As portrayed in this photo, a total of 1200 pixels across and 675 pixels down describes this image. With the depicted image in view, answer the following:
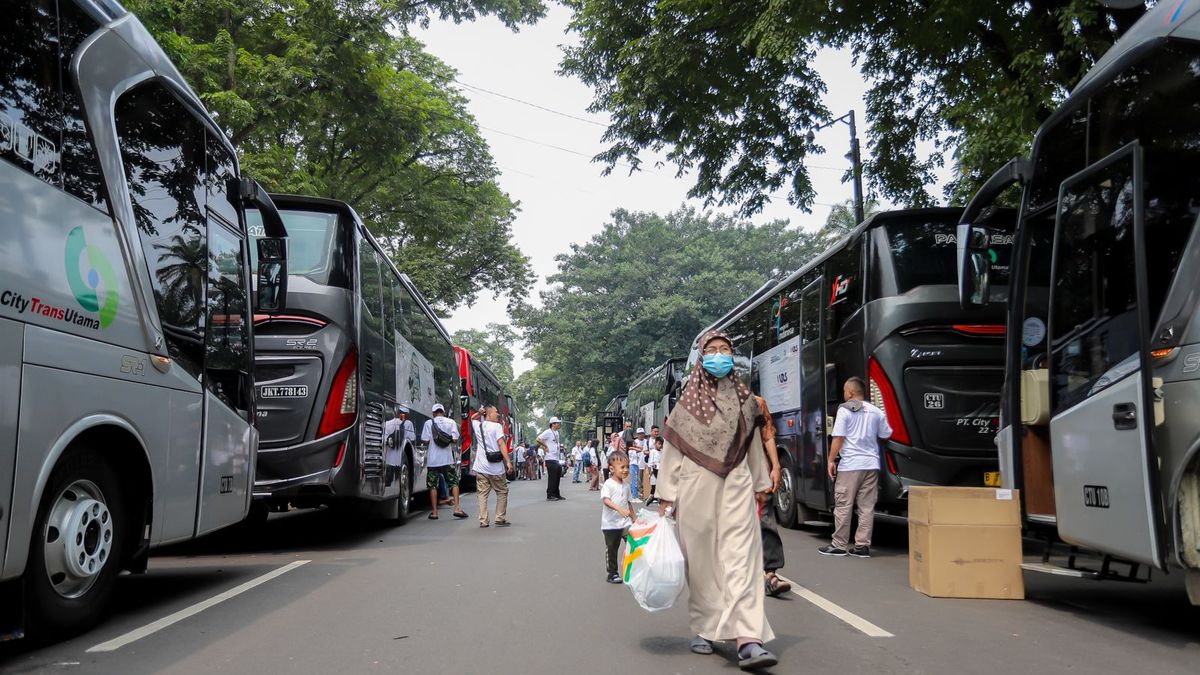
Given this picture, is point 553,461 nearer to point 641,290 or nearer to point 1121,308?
point 1121,308

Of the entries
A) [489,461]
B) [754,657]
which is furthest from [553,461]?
[754,657]

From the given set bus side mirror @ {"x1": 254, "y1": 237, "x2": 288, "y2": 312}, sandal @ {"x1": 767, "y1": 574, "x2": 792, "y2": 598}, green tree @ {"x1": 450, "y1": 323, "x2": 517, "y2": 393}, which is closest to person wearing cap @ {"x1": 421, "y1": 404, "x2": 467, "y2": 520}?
bus side mirror @ {"x1": 254, "y1": 237, "x2": 288, "y2": 312}

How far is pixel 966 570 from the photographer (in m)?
6.75

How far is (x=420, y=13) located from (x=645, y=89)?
881cm

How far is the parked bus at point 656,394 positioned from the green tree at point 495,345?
5630 cm

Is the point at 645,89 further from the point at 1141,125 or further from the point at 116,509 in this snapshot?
the point at 116,509

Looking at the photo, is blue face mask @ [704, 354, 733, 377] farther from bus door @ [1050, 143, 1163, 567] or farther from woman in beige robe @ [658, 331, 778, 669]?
bus door @ [1050, 143, 1163, 567]

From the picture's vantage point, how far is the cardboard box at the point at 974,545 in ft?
22.1

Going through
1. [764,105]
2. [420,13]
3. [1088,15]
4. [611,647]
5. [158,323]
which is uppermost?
[420,13]

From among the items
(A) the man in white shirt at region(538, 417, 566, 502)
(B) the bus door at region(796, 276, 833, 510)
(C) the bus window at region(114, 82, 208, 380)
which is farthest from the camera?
(A) the man in white shirt at region(538, 417, 566, 502)

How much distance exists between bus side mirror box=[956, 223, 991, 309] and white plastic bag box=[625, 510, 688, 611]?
377 centimetres

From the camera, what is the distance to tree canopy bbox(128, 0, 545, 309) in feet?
53.8

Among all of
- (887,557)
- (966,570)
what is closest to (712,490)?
(966,570)

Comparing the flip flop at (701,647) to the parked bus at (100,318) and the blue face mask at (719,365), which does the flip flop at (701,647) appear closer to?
the blue face mask at (719,365)
